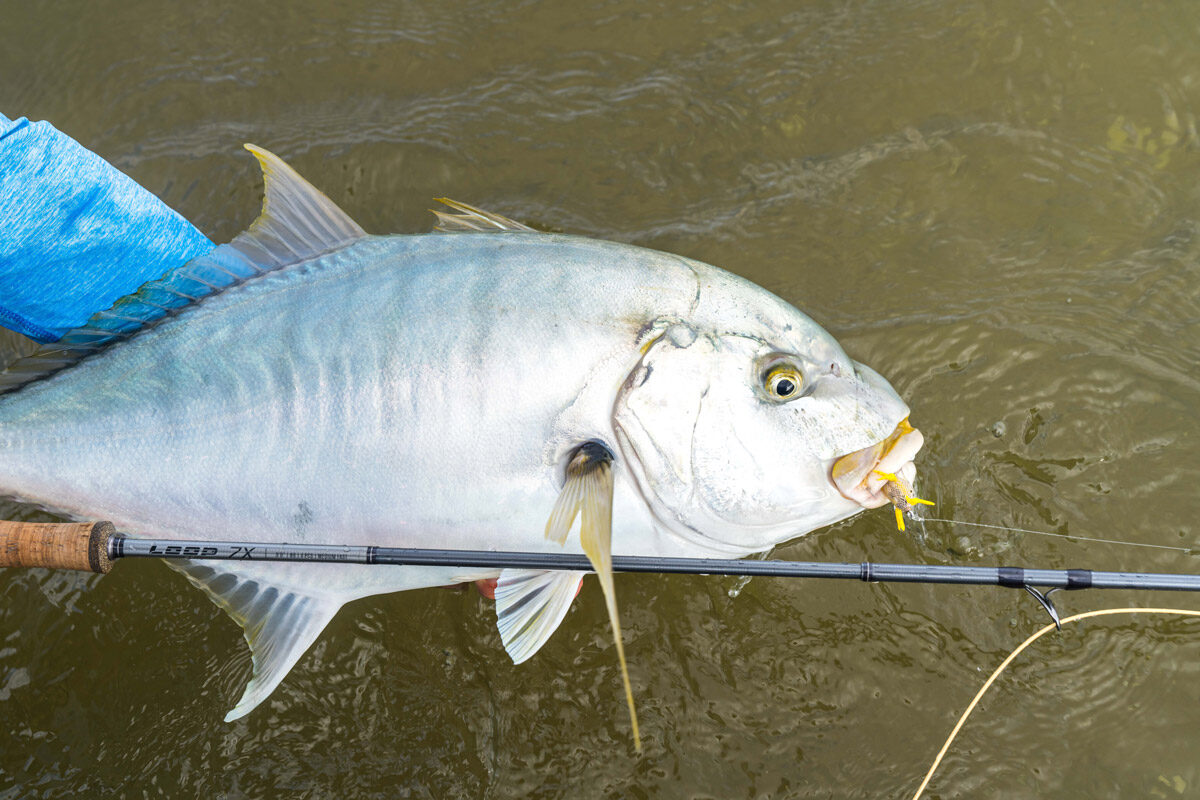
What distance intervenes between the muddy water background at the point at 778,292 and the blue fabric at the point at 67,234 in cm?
54

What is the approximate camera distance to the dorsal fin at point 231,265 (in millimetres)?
1761

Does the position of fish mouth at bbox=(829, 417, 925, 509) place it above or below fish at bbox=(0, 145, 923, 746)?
below

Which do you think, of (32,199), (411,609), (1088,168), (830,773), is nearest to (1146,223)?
(1088,168)

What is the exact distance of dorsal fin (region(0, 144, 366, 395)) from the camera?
176 cm

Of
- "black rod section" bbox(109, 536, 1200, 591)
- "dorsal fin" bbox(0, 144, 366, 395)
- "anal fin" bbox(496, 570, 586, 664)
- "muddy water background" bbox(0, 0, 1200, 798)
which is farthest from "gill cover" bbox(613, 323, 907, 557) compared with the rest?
"dorsal fin" bbox(0, 144, 366, 395)

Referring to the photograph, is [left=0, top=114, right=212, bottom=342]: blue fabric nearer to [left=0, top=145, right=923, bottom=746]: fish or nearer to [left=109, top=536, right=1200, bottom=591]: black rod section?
[left=0, top=145, right=923, bottom=746]: fish

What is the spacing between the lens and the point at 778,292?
2461 millimetres

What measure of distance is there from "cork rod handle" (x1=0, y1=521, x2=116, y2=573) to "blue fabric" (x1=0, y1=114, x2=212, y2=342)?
617 millimetres

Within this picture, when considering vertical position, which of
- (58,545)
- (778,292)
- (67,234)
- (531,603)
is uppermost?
(67,234)

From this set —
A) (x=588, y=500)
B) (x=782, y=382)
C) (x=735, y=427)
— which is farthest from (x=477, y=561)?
(x=782, y=382)

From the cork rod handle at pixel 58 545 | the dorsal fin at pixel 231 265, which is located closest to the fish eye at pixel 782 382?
the dorsal fin at pixel 231 265

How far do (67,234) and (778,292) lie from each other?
1851 mm

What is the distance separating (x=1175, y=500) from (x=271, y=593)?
228 cm

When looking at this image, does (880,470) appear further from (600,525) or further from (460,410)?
(460,410)
